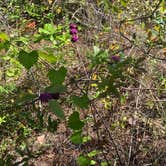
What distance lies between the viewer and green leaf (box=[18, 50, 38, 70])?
46.6 inches

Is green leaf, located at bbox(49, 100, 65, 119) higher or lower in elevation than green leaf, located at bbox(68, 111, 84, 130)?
higher

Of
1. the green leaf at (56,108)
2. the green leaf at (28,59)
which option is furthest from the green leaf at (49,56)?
the green leaf at (56,108)

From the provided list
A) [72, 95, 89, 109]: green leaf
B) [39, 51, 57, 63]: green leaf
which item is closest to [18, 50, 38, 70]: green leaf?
[39, 51, 57, 63]: green leaf

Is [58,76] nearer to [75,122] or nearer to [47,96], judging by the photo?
[47,96]

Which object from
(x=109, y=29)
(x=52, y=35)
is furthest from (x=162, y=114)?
(x=109, y=29)

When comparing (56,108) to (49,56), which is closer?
(56,108)

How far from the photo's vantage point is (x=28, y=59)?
119 cm

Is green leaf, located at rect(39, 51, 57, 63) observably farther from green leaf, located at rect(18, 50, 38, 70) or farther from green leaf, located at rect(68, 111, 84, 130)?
green leaf, located at rect(68, 111, 84, 130)

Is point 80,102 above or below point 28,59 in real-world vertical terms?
below

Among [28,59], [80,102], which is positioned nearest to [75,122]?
[80,102]

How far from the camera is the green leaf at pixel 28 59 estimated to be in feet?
3.88

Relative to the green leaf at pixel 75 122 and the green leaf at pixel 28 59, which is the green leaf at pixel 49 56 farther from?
the green leaf at pixel 75 122

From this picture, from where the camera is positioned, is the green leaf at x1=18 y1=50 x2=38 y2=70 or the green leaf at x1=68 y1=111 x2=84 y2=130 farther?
the green leaf at x1=68 y1=111 x2=84 y2=130

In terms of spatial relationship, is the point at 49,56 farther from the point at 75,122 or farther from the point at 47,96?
the point at 75,122
